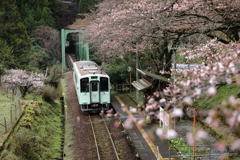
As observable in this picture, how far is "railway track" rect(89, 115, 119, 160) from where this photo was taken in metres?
8.97

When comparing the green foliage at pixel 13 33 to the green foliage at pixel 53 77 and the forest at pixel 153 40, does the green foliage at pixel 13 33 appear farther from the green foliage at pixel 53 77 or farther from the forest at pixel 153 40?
the green foliage at pixel 53 77

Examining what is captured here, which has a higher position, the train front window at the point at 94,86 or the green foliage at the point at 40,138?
the train front window at the point at 94,86

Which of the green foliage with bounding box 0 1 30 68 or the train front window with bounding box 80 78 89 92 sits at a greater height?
the green foliage with bounding box 0 1 30 68

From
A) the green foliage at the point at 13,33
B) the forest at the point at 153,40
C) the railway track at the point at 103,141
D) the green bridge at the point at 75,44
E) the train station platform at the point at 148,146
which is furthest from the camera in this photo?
the green bridge at the point at 75,44

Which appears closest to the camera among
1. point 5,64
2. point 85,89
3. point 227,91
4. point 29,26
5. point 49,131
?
point 49,131

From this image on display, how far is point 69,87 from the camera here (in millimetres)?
21812

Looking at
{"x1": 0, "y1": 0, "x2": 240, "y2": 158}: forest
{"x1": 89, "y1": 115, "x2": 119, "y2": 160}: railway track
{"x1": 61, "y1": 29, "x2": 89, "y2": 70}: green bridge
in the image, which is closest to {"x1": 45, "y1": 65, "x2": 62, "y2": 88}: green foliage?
{"x1": 0, "y1": 0, "x2": 240, "y2": 158}: forest

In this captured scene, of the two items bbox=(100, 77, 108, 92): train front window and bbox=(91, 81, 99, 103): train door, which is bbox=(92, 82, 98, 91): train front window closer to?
bbox=(91, 81, 99, 103): train door

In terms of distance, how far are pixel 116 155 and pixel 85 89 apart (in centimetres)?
543

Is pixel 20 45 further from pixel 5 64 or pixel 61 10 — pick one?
pixel 61 10

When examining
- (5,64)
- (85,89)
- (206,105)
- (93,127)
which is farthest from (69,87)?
(206,105)

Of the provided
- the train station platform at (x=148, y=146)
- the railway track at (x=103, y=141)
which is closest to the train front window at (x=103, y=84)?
the railway track at (x=103, y=141)

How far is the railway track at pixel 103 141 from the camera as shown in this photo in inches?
353

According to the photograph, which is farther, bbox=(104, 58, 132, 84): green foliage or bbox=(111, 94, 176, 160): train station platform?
bbox=(104, 58, 132, 84): green foliage
